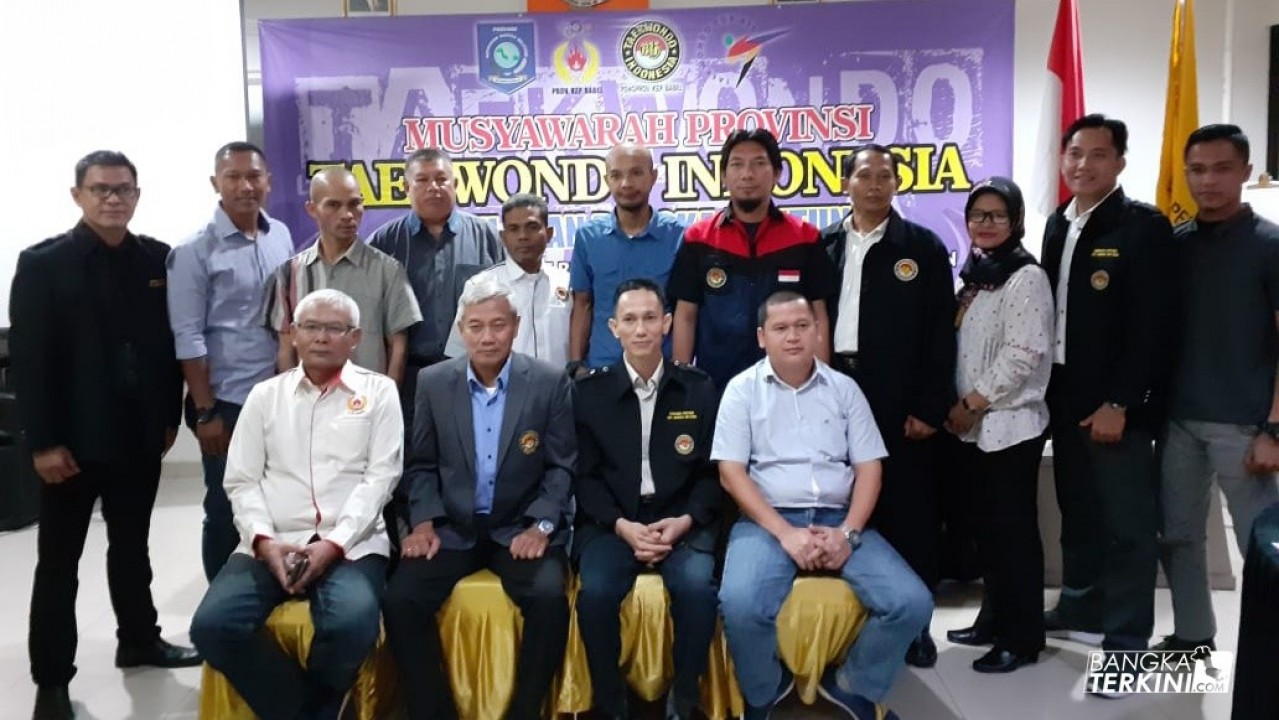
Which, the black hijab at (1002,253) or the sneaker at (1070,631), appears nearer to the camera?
the black hijab at (1002,253)

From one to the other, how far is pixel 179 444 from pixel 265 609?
156 inches

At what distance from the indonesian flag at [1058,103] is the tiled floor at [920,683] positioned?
203cm

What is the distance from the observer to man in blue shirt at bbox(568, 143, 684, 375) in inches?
126

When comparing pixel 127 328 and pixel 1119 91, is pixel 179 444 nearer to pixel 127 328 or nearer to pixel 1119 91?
pixel 127 328

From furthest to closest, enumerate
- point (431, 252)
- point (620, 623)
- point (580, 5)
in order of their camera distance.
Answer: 1. point (580, 5)
2. point (431, 252)
3. point (620, 623)

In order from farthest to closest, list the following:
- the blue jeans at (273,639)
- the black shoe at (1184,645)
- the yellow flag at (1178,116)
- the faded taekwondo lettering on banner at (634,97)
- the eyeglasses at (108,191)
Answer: the faded taekwondo lettering on banner at (634,97)
the yellow flag at (1178,116)
the black shoe at (1184,645)
the eyeglasses at (108,191)
the blue jeans at (273,639)

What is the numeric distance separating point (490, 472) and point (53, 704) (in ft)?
4.87

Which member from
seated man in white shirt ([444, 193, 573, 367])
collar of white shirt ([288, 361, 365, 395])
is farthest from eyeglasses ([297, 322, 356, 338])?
seated man in white shirt ([444, 193, 573, 367])

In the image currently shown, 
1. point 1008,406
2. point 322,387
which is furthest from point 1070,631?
point 322,387

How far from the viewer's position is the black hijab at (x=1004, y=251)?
113 inches

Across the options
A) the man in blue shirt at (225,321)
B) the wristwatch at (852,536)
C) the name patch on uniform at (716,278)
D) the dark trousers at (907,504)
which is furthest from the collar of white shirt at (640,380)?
the man in blue shirt at (225,321)

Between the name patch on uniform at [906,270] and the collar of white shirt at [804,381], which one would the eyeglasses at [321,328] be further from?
the name patch on uniform at [906,270]

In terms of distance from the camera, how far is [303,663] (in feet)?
7.92

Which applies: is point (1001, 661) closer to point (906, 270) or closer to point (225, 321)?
point (906, 270)
